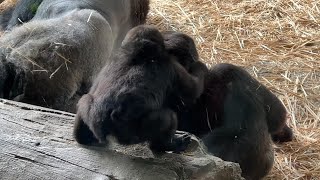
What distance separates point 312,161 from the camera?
2.82 metres

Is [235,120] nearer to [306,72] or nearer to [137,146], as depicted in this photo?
[137,146]

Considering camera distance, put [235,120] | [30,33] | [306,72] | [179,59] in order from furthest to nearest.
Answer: [306,72], [30,33], [235,120], [179,59]

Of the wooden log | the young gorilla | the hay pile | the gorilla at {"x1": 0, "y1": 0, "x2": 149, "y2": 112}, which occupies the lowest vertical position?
the hay pile

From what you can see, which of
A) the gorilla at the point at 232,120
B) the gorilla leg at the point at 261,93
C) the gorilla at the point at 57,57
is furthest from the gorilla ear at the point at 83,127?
the gorilla at the point at 57,57

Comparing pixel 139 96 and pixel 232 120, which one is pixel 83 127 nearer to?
pixel 139 96

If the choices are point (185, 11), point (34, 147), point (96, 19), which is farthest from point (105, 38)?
point (185, 11)

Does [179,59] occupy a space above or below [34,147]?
Answer: above

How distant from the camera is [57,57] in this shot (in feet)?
9.86

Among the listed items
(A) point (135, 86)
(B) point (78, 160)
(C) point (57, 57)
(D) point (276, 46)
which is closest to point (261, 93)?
(A) point (135, 86)

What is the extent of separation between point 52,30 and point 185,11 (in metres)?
1.87

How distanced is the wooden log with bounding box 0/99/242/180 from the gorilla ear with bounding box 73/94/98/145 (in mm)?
29

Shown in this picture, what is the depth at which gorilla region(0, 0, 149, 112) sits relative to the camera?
293cm

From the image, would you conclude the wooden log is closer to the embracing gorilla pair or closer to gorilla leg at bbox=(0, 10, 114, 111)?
the embracing gorilla pair

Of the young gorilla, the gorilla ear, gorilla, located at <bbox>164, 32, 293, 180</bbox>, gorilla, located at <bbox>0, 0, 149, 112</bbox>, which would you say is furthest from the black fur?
gorilla, located at <bbox>0, 0, 149, 112</bbox>
